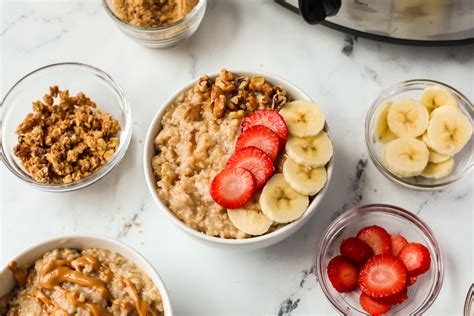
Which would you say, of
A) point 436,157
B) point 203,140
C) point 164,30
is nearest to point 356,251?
point 436,157

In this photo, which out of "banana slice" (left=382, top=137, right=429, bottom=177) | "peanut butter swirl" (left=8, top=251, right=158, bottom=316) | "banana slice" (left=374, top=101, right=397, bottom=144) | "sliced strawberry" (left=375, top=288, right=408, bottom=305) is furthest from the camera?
"banana slice" (left=374, top=101, right=397, bottom=144)

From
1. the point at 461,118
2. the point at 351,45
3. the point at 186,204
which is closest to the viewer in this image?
the point at 186,204

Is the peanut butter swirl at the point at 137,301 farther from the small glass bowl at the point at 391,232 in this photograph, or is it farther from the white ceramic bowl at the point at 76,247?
the small glass bowl at the point at 391,232

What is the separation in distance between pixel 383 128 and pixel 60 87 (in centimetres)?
104

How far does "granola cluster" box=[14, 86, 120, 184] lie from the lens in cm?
201

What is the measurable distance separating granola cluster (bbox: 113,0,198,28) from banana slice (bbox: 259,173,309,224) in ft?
2.20

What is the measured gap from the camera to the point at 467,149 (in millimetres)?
2064

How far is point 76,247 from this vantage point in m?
1.88

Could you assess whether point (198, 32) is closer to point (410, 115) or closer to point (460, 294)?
point (410, 115)

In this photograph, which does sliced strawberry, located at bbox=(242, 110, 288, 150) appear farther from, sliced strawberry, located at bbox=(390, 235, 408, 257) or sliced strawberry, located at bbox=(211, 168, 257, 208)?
sliced strawberry, located at bbox=(390, 235, 408, 257)

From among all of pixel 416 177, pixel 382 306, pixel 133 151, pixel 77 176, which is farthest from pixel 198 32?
pixel 382 306

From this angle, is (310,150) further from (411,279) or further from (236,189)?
(411,279)

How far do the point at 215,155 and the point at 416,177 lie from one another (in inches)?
24.0

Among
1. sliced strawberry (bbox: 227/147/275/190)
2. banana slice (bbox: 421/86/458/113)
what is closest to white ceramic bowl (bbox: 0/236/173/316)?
sliced strawberry (bbox: 227/147/275/190)
